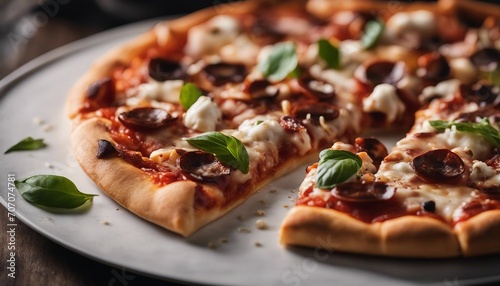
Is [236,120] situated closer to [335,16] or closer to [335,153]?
[335,153]

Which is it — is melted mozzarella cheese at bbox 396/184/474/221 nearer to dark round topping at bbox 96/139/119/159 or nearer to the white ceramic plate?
the white ceramic plate

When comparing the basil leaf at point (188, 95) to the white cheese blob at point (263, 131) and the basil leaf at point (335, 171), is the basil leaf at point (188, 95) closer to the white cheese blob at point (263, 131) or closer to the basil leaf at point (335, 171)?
the white cheese blob at point (263, 131)

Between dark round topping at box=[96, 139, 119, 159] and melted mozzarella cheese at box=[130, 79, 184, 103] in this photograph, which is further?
melted mozzarella cheese at box=[130, 79, 184, 103]

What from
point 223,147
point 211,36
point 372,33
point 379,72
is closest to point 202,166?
point 223,147

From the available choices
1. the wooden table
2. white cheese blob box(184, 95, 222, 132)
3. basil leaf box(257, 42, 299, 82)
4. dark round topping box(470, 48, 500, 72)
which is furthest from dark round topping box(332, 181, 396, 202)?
dark round topping box(470, 48, 500, 72)

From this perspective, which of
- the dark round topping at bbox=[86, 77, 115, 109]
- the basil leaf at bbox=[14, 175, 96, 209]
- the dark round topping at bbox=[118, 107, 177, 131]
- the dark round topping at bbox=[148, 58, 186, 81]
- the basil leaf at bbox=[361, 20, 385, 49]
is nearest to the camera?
the basil leaf at bbox=[14, 175, 96, 209]

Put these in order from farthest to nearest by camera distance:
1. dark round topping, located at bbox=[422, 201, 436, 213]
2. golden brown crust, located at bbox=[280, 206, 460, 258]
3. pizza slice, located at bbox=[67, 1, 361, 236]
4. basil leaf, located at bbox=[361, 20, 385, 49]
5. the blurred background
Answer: the blurred background, basil leaf, located at bbox=[361, 20, 385, 49], pizza slice, located at bbox=[67, 1, 361, 236], dark round topping, located at bbox=[422, 201, 436, 213], golden brown crust, located at bbox=[280, 206, 460, 258]

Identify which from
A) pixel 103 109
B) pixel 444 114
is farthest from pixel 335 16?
pixel 103 109
